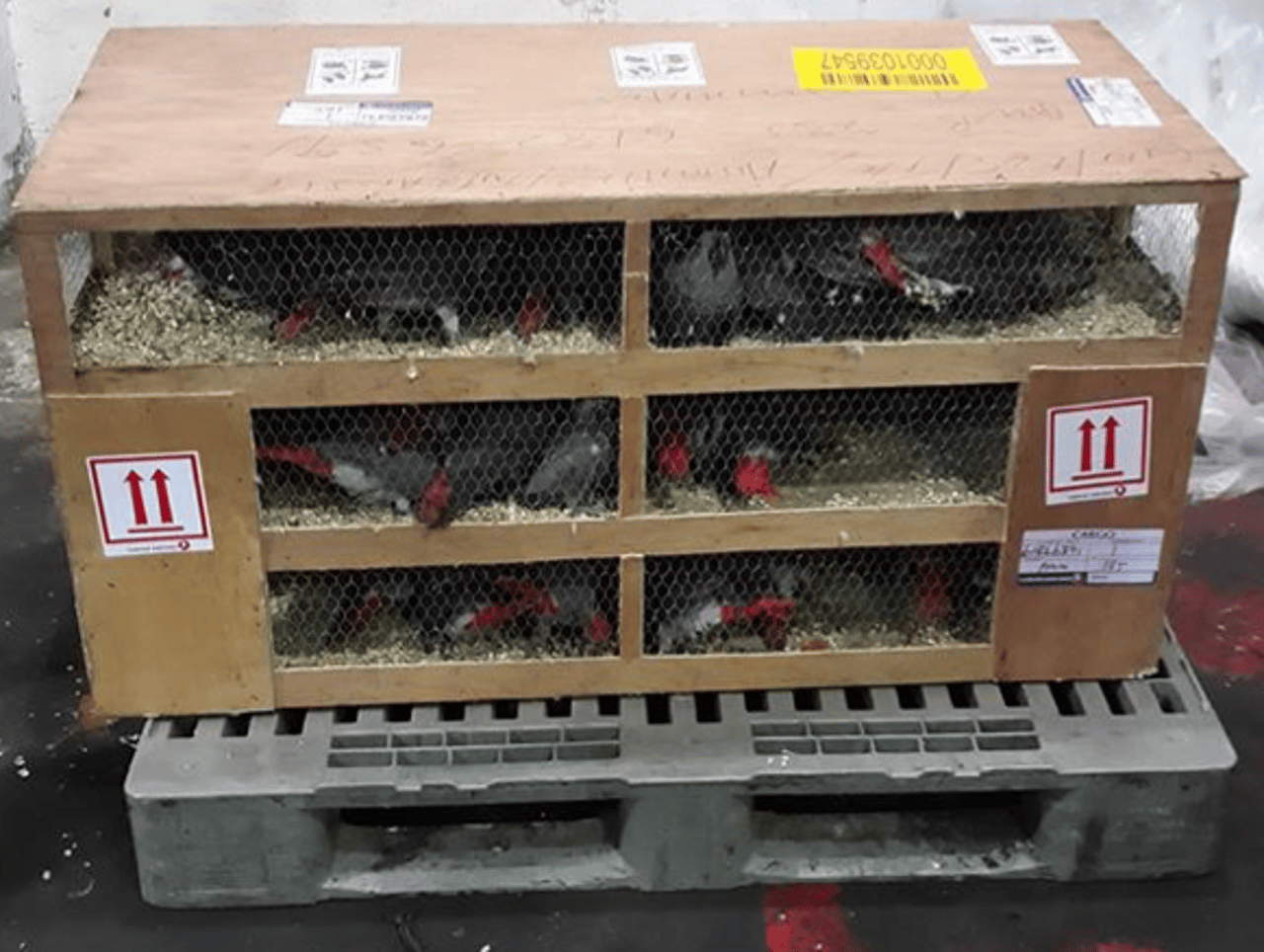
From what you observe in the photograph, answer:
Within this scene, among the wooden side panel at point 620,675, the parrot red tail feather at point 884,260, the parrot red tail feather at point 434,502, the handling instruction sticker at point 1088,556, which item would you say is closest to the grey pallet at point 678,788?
the wooden side panel at point 620,675

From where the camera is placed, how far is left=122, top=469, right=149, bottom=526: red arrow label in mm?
1820

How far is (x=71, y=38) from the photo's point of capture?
10.5 ft

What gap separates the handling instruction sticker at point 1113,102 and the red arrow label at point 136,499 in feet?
3.57

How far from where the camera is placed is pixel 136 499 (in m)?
1.83

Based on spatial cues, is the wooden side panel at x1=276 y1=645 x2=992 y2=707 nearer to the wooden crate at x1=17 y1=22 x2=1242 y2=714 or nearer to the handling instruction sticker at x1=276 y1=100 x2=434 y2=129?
the wooden crate at x1=17 y1=22 x2=1242 y2=714

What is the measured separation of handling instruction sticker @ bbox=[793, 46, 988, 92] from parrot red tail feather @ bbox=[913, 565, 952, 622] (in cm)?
55

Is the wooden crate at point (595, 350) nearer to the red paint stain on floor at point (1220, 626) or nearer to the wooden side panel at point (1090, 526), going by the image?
the wooden side panel at point (1090, 526)

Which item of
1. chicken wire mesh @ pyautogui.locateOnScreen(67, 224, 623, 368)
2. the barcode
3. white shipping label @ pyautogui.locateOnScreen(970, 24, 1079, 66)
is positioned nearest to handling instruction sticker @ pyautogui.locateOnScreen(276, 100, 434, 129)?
chicken wire mesh @ pyautogui.locateOnScreen(67, 224, 623, 368)

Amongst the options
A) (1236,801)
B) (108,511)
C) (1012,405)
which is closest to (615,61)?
(1012,405)

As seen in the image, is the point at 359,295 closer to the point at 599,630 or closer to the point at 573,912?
the point at 599,630

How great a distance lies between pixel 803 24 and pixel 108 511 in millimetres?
1031

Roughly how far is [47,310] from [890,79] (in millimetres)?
965

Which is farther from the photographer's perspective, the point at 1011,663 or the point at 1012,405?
the point at 1011,663

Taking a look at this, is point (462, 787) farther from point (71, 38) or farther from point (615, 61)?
point (71, 38)
